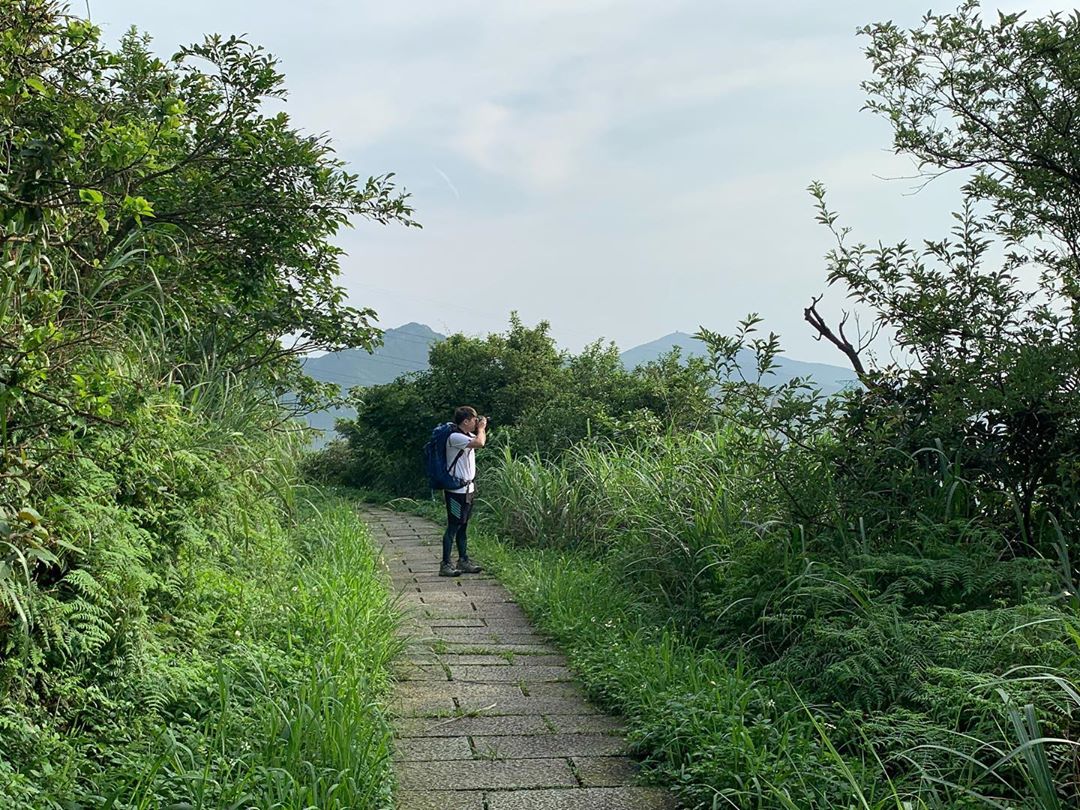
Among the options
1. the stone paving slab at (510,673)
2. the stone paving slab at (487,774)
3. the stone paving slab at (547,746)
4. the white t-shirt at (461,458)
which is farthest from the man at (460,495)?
the stone paving slab at (487,774)

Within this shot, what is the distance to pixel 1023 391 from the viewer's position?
15.3ft

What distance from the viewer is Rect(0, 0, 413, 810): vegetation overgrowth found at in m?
3.09

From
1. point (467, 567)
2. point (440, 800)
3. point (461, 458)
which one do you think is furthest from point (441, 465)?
point (440, 800)

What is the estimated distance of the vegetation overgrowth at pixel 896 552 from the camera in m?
3.28

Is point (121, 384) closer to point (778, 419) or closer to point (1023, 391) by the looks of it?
point (778, 419)

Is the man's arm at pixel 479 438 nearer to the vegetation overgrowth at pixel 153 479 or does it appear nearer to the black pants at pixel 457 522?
the black pants at pixel 457 522

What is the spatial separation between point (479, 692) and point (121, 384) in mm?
2334

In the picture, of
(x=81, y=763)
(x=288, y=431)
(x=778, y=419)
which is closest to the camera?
(x=81, y=763)

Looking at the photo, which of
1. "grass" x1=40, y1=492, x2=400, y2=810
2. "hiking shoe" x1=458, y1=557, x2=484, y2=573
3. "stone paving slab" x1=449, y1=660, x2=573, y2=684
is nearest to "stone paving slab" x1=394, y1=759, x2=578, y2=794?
"grass" x1=40, y1=492, x2=400, y2=810

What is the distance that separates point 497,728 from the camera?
422 cm

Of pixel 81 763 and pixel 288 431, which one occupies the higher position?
pixel 288 431

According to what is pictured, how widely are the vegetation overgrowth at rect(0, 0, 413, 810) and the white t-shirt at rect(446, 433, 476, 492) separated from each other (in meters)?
1.82

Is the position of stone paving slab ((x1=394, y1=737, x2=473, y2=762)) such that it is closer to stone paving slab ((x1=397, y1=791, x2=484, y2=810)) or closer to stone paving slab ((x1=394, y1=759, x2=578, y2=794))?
stone paving slab ((x1=394, y1=759, x2=578, y2=794))

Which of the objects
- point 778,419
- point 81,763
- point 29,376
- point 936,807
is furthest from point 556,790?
point 778,419
